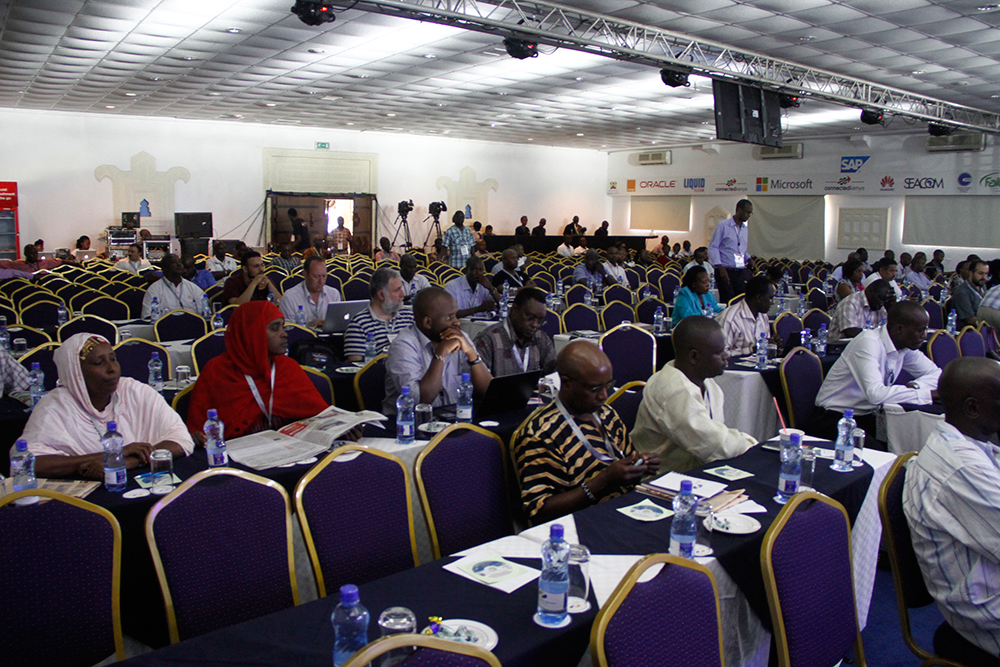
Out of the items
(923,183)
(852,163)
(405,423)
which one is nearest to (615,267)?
(405,423)

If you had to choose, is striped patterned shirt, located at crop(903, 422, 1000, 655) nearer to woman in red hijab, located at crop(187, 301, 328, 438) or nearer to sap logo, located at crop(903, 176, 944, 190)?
woman in red hijab, located at crop(187, 301, 328, 438)

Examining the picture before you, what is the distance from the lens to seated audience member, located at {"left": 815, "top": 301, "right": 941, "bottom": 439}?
440 centimetres

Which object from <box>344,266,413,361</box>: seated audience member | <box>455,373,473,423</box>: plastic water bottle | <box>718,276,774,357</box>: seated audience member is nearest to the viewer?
<box>455,373,473,423</box>: plastic water bottle

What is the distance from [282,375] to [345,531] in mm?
1435

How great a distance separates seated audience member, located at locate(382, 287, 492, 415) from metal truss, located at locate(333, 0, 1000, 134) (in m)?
4.38

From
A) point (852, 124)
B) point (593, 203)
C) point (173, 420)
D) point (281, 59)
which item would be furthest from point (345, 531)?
point (593, 203)

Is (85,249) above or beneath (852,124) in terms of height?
beneath

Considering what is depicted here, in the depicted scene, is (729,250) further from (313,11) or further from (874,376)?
(313,11)

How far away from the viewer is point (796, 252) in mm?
20938

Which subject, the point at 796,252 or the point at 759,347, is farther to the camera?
the point at 796,252

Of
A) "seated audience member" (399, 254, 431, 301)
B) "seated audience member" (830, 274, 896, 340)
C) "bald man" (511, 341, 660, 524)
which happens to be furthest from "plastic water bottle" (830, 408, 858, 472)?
"seated audience member" (399, 254, 431, 301)

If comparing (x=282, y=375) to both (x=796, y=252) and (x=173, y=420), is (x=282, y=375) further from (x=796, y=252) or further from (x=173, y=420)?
(x=796, y=252)

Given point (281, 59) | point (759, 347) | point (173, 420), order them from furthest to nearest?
point (281, 59), point (759, 347), point (173, 420)

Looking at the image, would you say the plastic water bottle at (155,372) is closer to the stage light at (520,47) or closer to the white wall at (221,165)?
the stage light at (520,47)
